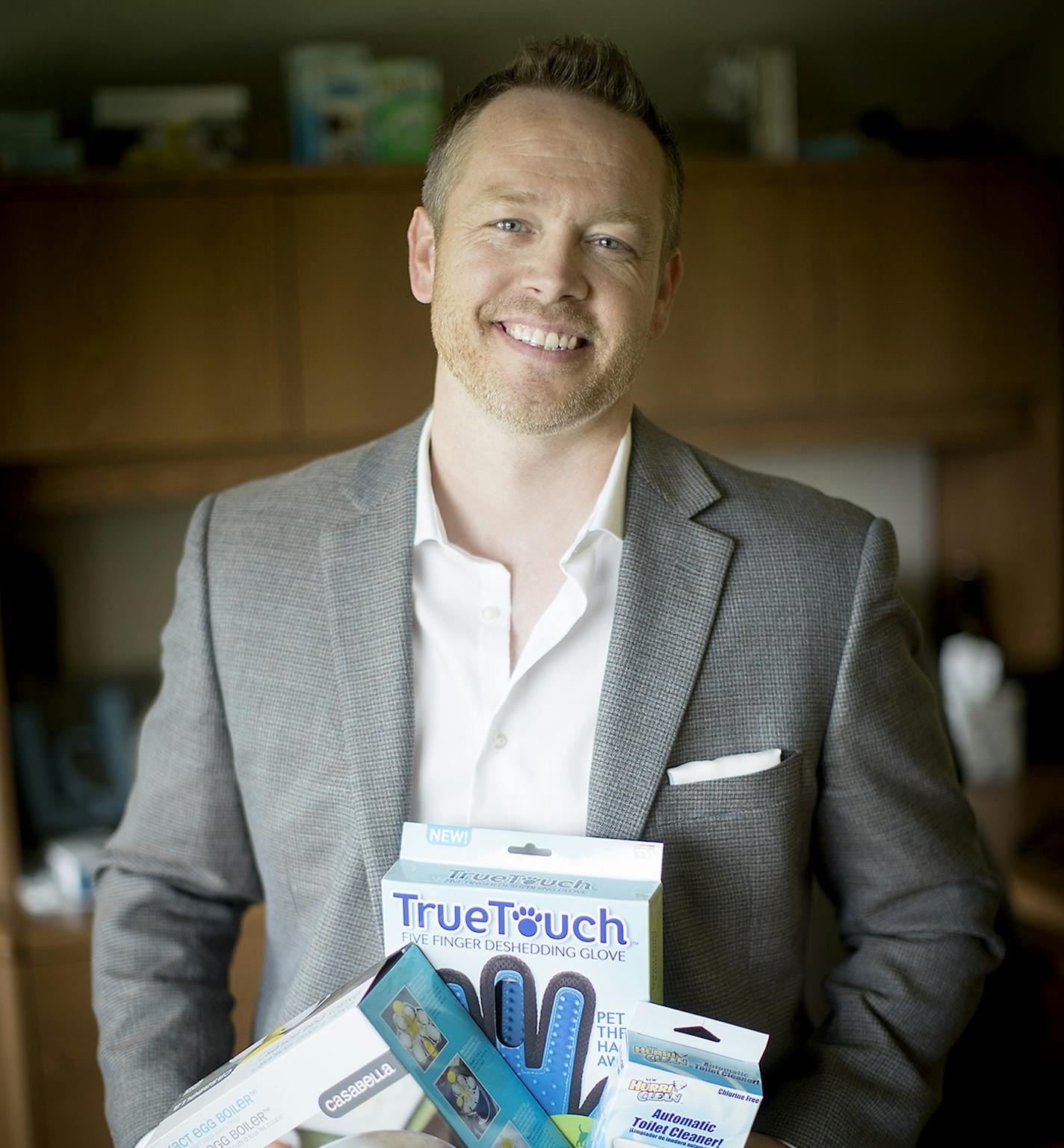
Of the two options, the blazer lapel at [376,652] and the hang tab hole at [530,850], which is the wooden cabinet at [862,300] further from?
the hang tab hole at [530,850]

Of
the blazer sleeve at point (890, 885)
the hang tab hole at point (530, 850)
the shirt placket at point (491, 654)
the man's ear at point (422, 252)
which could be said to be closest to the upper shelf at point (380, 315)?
the man's ear at point (422, 252)

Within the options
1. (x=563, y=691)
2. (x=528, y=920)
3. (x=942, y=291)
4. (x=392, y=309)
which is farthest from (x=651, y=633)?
(x=942, y=291)

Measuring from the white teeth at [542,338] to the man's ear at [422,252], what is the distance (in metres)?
0.19

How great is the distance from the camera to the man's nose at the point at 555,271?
3.81 ft

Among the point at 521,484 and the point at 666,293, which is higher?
the point at 666,293

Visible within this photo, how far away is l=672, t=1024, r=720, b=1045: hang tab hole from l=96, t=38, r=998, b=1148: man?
15 cm

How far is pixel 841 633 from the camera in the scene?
121cm

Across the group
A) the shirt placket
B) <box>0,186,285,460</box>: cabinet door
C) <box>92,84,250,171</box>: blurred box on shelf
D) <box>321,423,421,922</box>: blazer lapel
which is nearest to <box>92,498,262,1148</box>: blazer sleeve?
<box>321,423,421,922</box>: blazer lapel

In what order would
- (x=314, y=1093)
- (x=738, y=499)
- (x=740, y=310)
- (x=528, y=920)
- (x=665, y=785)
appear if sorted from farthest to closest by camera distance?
1. (x=740, y=310)
2. (x=738, y=499)
3. (x=665, y=785)
4. (x=528, y=920)
5. (x=314, y=1093)

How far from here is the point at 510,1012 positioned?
0.98m

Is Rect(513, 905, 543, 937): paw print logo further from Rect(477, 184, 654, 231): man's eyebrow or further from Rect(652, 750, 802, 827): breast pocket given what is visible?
Rect(477, 184, 654, 231): man's eyebrow

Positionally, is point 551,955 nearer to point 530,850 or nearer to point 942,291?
point 530,850

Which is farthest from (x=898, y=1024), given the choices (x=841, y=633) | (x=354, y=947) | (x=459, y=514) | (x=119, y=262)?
(x=119, y=262)

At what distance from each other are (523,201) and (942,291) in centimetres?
207
